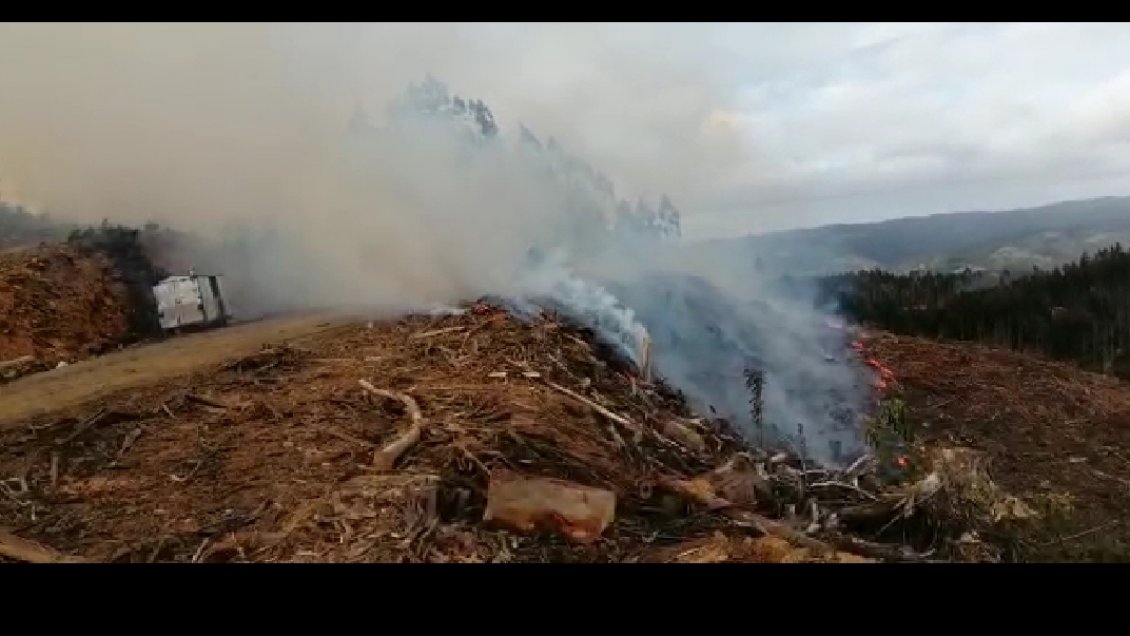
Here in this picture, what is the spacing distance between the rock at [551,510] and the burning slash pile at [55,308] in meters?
1.29

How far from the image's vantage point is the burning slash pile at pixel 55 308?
2711 mm

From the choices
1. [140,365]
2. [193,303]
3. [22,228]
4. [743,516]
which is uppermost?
[22,228]

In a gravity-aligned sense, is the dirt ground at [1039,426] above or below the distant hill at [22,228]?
below

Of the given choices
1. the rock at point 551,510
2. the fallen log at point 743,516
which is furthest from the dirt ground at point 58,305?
the fallen log at point 743,516

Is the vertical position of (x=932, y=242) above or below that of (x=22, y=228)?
below

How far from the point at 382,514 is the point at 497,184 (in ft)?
3.19

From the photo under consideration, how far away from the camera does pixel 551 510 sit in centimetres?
240

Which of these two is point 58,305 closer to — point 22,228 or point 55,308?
point 55,308

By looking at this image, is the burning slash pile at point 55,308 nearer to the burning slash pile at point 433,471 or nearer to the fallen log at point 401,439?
the burning slash pile at point 433,471

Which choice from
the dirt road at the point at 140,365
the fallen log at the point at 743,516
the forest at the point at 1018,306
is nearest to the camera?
the fallen log at the point at 743,516

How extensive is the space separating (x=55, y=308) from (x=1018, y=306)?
282 centimetres

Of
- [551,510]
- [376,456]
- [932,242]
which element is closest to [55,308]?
[376,456]

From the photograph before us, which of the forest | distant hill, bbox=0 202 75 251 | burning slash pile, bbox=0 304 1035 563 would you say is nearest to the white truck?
burning slash pile, bbox=0 304 1035 563

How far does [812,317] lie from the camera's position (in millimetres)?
2625
